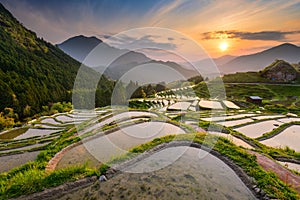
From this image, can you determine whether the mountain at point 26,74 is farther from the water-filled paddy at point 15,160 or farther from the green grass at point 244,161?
the green grass at point 244,161

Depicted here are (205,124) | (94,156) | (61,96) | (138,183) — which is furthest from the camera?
(61,96)

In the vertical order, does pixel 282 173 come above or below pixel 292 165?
above

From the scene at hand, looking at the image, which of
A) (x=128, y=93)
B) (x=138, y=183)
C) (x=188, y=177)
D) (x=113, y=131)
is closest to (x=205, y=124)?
(x=113, y=131)

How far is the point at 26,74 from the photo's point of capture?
183 ft

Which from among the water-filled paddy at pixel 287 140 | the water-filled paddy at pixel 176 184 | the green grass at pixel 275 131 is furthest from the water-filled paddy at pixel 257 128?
the water-filled paddy at pixel 176 184

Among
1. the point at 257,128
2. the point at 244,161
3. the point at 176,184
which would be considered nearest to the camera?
the point at 176,184

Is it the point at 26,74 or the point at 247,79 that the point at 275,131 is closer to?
the point at 247,79

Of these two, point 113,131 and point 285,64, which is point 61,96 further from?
point 285,64

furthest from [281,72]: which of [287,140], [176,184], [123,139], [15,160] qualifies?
[15,160]

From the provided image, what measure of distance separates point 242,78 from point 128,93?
48389 millimetres

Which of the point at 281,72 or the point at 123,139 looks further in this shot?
the point at 281,72

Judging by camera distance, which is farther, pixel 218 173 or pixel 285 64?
pixel 285 64

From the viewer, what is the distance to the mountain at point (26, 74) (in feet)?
129

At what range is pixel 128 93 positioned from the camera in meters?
53.8
